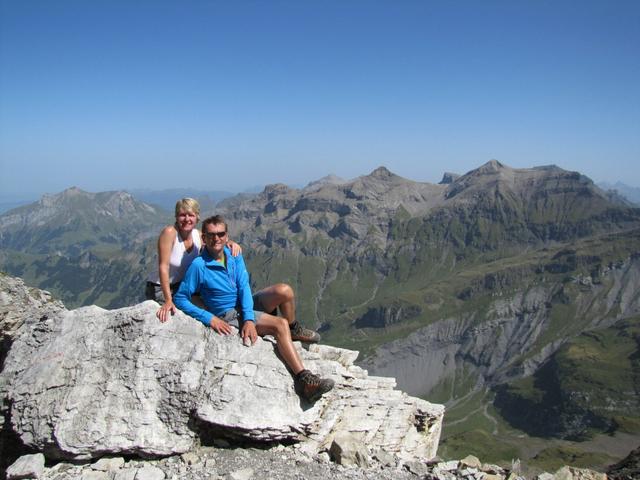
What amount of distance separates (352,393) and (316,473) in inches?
177

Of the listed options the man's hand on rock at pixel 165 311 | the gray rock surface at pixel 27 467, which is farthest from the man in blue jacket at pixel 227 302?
the gray rock surface at pixel 27 467

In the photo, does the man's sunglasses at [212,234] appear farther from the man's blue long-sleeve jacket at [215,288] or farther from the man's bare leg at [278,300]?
the man's bare leg at [278,300]

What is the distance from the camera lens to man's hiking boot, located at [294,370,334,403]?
14.7 metres

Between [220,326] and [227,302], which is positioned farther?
[227,302]

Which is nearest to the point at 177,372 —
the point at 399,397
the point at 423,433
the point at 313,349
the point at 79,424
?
the point at 79,424

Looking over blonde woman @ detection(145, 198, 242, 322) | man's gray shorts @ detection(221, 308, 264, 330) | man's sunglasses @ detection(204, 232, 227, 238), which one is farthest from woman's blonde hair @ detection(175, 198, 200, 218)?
man's gray shorts @ detection(221, 308, 264, 330)

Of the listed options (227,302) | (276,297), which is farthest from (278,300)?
(227,302)

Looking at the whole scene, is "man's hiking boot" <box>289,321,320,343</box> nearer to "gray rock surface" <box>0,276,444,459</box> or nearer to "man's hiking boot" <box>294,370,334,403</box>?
"gray rock surface" <box>0,276,444,459</box>

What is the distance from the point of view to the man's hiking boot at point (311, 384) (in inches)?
579

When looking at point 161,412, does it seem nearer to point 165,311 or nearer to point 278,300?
point 165,311

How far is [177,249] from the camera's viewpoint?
15188mm

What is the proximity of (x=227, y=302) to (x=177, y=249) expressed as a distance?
7.81 ft

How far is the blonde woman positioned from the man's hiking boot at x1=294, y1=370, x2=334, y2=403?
4.58 meters

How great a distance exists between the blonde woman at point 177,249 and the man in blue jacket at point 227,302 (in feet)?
1.48
